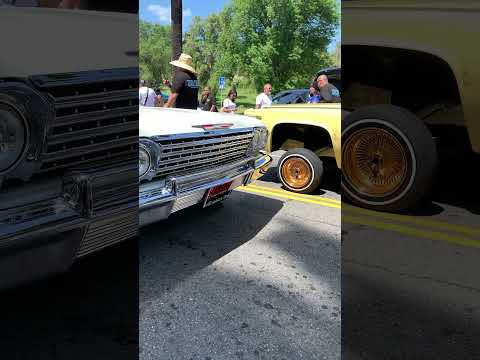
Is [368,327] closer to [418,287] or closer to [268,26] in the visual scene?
[418,287]

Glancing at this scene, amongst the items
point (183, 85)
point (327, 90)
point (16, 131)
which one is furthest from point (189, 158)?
point (327, 90)

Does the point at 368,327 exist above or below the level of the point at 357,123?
below

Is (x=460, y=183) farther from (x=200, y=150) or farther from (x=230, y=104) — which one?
(x=230, y=104)

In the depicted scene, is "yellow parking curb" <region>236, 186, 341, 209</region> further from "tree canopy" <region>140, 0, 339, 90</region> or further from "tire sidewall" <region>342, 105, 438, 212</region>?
"tree canopy" <region>140, 0, 339, 90</region>

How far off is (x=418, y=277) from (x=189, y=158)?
5.34ft

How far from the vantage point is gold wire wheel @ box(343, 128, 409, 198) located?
239 cm

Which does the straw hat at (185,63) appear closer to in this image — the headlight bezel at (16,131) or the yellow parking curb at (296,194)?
the yellow parking curb at (296,194)

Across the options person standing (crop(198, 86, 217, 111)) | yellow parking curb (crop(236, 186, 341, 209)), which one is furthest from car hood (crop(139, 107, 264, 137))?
person standing (crop(198, 86, 217, 111))

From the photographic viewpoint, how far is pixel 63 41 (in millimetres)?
1589

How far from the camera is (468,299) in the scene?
2.32m

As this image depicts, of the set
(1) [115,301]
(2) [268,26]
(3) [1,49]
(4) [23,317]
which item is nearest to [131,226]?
(1) [115,301]

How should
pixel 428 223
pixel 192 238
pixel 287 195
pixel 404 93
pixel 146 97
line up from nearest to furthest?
pixel 404 93 → pixel 428 223 → pixel 192 238 → pixel 287 195 → pixel 146 97

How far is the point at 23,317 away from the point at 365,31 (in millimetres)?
2213

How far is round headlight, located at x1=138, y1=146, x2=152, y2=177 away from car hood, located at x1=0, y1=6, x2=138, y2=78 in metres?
0.60
